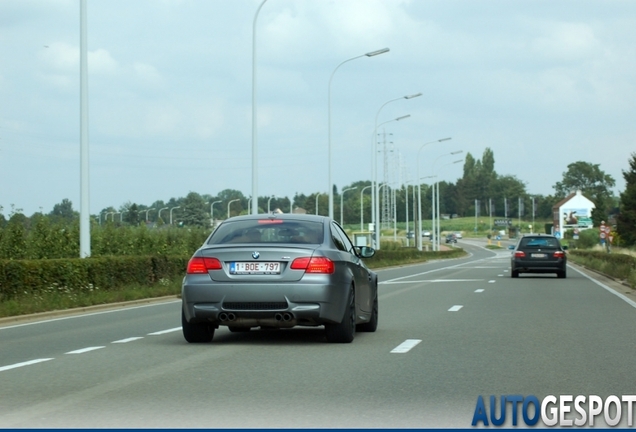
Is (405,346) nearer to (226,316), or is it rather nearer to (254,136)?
(226,316)

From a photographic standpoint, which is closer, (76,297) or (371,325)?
(371,325)

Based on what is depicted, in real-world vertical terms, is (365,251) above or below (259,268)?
above

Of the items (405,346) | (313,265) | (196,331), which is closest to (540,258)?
(405,346)

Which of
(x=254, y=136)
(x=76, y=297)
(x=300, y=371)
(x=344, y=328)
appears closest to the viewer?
(x=300, y=371)

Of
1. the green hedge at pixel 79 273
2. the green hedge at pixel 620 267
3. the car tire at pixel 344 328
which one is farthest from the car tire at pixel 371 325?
the green hedge at pixel 620 267

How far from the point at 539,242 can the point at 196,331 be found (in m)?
27.0

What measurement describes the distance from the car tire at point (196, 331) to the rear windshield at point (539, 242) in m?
26.5

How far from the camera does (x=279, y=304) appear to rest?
1259cm

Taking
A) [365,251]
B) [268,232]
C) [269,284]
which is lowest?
[269,284]

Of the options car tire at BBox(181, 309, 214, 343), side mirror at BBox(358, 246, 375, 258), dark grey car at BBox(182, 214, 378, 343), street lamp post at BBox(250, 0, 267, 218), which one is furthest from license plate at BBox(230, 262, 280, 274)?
street lamp post at BBox(250, 0, 267, 218)

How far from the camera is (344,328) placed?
1316cm

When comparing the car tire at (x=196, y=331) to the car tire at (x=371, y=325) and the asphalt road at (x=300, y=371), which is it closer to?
the asphalt road at (x=300, y=371)

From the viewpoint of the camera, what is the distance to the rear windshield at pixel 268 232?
43.7ft

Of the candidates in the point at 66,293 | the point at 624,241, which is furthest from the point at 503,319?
the point at 624,241
